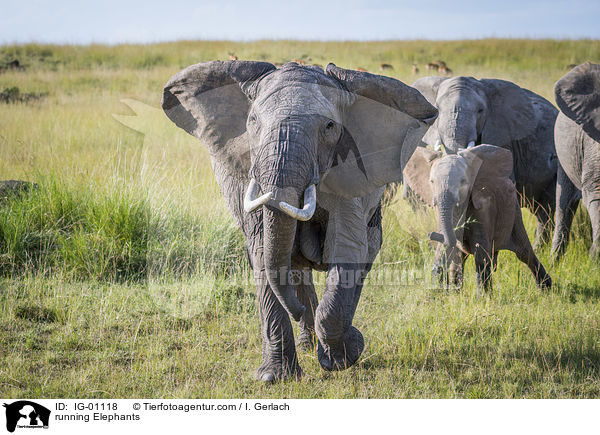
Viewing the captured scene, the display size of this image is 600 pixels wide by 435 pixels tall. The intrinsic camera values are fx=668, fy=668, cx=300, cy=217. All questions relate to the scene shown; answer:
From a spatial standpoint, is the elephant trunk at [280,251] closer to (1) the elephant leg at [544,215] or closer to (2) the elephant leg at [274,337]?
(2) the elephant leg at [274,337]

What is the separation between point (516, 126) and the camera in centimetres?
891

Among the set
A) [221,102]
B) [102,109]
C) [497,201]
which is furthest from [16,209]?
[102,109]

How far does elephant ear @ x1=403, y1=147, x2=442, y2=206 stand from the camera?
245 inches

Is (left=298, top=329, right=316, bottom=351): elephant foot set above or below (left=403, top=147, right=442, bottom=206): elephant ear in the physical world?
below

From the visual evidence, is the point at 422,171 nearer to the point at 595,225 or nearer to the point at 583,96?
the point at 583,96

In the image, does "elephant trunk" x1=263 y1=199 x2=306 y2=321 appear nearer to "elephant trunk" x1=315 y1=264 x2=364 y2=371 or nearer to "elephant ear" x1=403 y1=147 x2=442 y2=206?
"elephant trunk" x1=315 y1=264 x2=364 y2=371

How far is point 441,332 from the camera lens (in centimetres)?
531

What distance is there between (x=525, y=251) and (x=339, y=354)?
9.82 feet

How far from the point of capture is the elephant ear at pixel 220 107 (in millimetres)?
4008

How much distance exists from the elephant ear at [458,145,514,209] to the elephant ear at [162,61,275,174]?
265 centimetres

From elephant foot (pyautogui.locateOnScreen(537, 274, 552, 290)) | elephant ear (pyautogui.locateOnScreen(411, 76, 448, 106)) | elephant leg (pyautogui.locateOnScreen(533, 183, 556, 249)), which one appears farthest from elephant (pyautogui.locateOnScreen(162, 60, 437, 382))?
elephant ear (pyautogui.locateOnScreen(411, 76, 448, 106))

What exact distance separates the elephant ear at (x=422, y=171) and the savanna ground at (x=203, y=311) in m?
0.87

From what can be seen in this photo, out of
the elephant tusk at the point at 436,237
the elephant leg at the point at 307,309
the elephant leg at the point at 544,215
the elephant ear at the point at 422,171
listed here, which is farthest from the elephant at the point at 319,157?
the elephant leg at the point at 544,215

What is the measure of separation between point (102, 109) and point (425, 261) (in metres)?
10.7
